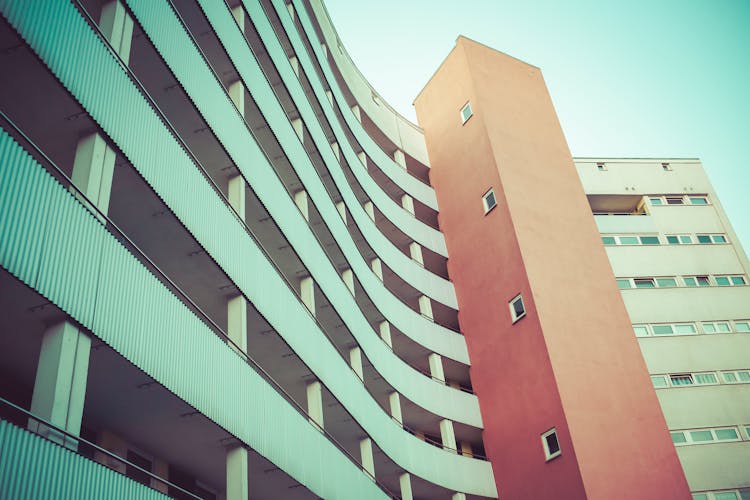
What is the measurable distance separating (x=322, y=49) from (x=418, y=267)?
10.7 m

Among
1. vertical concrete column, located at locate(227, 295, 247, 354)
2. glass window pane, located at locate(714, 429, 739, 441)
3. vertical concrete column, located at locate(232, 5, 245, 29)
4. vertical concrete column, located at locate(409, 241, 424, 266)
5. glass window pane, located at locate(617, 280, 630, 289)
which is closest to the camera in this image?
vertical concrete column, located at locate(227, 295, 247, 354)

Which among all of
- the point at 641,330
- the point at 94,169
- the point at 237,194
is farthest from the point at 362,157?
the point at 94,169

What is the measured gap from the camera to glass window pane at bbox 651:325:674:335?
102 feet

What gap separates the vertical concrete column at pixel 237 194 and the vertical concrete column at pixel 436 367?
49.1 ft

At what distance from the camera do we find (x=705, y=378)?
30.0 meters

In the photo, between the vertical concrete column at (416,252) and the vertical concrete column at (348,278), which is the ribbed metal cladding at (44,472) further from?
the vertical concrete column at (416,252)

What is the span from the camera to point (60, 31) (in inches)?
419

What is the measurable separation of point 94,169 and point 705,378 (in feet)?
91.0

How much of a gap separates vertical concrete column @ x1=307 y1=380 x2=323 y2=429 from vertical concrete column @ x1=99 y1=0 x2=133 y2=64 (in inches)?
398

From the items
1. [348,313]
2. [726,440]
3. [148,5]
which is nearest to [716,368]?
[726,440]

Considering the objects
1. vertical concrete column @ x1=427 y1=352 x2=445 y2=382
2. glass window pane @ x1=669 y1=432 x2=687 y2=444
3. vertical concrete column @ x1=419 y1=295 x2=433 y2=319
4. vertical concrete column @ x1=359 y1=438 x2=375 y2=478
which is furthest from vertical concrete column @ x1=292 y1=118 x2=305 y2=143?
Answer: glass window pane @ x1=669 y1=432 x2=687 y2=444

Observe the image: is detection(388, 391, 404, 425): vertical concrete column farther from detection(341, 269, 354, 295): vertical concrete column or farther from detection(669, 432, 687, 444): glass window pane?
detection(669, 432, 687, 444): glass window pane

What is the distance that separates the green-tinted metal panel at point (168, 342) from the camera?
955 centimetres

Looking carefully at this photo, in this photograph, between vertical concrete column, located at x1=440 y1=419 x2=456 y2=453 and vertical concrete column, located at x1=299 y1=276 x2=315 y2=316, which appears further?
vertical concrete column, located at x1=440 y1=419 x2=456 y2=453
